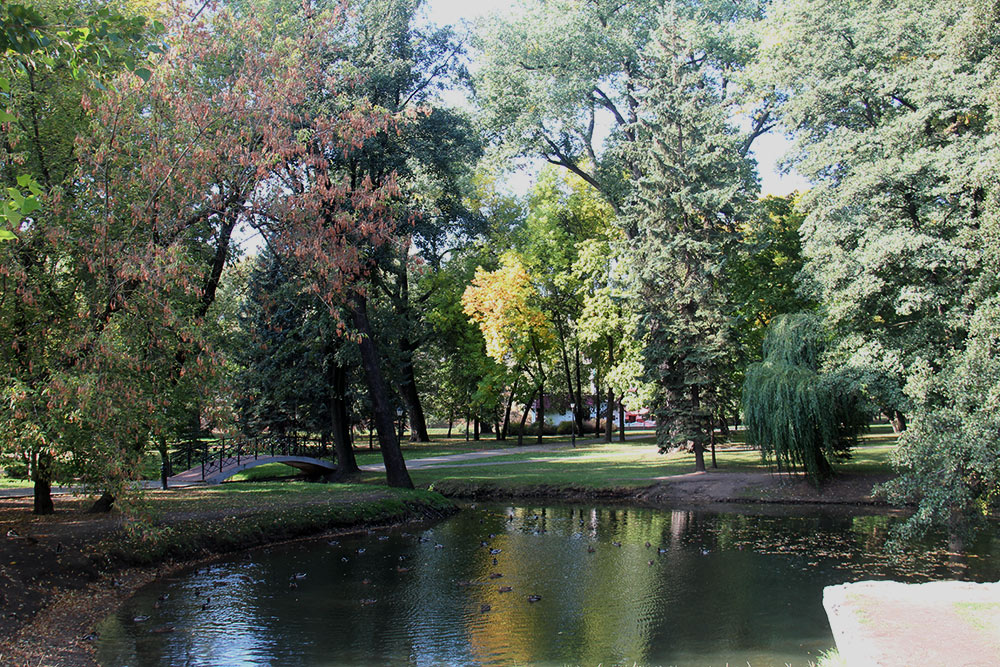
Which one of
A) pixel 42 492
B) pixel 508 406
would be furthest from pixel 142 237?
pixel 508 406

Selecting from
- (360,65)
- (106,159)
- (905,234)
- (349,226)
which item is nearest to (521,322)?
(360,65)

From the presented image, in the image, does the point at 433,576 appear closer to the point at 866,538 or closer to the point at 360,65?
the point at 866,538

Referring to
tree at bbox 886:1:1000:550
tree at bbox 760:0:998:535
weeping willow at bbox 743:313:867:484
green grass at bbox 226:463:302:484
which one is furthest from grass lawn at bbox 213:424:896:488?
tree at bbox 886:1:1000:550

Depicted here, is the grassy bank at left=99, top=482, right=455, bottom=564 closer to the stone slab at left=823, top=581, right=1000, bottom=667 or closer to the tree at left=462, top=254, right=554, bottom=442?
the stone slab at left=823, top=581, right=1000, bottom=667

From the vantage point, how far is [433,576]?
12766 millimetres

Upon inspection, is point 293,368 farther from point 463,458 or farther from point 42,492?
point 42,492

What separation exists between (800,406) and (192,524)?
15699 millimetres

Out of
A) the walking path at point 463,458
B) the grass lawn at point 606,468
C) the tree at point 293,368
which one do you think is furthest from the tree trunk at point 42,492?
the walking path at point 463,458

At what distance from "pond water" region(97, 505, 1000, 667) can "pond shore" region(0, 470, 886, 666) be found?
651 mm

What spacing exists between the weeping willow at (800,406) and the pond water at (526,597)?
3352 millimetres

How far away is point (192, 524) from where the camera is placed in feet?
48.1

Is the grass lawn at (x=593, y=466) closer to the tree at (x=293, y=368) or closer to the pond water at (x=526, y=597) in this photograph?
the tree at (x=293, y=368)

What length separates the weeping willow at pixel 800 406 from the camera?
65.9 feet

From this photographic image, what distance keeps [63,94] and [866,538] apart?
17593 millimetres
